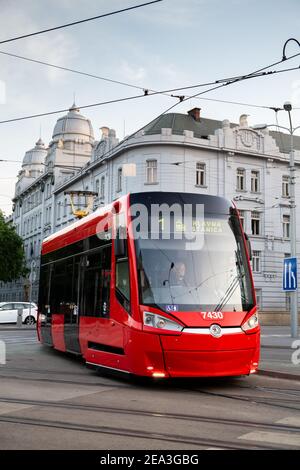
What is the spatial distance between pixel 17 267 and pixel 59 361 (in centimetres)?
4631

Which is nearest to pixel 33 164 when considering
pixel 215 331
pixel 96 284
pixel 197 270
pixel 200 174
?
pixel 200 174

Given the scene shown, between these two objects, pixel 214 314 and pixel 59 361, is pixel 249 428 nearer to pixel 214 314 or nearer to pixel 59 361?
pixel 214 314

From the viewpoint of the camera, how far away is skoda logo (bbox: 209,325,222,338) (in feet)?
28.8

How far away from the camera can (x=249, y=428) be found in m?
6.35


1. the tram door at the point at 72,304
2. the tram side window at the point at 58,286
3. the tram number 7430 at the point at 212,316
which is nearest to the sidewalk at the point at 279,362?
the tram number 7430 at the point at 212,316

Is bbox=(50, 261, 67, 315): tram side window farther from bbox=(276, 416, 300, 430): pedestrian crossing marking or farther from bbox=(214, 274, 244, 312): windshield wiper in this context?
bbox=(276, 416, 300, 430): pedestrian crossing marking

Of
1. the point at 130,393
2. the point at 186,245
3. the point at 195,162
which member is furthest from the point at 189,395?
the point at 195,162

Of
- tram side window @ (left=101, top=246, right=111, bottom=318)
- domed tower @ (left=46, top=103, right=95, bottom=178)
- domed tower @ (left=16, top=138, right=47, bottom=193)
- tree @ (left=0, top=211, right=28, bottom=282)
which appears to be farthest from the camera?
domed tower @ (left=16, top=138, right=47, bottom=193)

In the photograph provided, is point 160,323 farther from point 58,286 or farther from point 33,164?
point 33,164

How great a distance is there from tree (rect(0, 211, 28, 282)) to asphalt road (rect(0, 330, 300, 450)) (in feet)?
157

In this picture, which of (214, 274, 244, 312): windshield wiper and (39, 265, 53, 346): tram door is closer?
(214, 274, 244, 312): windshield wiper

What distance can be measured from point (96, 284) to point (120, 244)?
1.60 meters

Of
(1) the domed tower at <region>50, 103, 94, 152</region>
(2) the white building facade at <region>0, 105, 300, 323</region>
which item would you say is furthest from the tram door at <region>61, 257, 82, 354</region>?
(1) the domed tower at <region>50, 103, 94, 152</region>

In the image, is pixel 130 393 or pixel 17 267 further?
pixel 17 267
